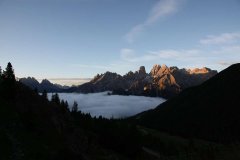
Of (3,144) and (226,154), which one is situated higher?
(226,154)

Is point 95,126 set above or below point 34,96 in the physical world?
below

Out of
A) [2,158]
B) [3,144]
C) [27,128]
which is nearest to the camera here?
[2,158]

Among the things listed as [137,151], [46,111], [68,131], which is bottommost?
[137,151]

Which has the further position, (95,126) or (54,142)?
(95,126)

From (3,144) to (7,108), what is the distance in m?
24.0

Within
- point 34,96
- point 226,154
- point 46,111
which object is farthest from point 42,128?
point 226,154

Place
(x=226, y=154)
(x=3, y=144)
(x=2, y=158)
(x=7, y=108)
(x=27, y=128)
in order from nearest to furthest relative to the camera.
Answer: (x=226, y=154) < (x=2, y=158) < (x=3, y=144) < (x=27, y=128) < (x=7, y=108)

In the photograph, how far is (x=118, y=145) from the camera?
138 metres

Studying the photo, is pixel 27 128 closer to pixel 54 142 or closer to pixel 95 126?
pixel 54 142

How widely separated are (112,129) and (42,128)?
8548 centimetres

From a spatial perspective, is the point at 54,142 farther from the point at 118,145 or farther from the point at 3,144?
the point at 118,145

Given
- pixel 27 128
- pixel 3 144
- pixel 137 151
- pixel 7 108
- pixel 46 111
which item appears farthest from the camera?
pixel 137 151

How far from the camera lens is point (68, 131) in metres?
107

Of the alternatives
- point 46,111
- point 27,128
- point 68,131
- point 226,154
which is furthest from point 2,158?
point 68,131
